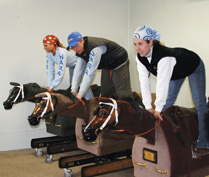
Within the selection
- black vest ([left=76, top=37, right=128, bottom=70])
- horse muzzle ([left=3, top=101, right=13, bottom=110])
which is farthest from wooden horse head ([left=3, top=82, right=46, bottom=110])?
black vest ([left=76, top=37, right=128, bottom=70])

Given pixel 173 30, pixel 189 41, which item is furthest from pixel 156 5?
pixel 189 41

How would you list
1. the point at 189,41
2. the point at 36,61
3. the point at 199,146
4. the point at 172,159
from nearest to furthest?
the point at 172,159 → the point at 199,146 → the point at 189,41 → the point at 36,61

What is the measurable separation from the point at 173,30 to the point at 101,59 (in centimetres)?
165

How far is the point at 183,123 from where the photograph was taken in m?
2.28

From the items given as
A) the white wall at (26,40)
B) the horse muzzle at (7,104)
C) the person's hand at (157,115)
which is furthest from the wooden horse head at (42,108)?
the white wall at (26,40)

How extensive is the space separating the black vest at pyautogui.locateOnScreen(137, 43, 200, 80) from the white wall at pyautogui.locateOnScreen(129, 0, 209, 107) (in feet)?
4.84

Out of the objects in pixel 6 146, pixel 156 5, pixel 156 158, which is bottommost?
pixel 6 146

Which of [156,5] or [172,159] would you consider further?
[156,5]

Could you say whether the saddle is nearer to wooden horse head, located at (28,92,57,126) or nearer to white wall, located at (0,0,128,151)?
wooden horse head, located at (28,92,57,126)

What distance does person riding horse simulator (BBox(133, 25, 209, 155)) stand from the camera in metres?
2.13

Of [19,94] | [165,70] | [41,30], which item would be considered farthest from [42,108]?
[41,30]

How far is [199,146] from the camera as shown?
2.35 metres

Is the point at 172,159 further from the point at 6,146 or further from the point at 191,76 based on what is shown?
the point at 6,146

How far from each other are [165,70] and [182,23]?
2.23 meters
